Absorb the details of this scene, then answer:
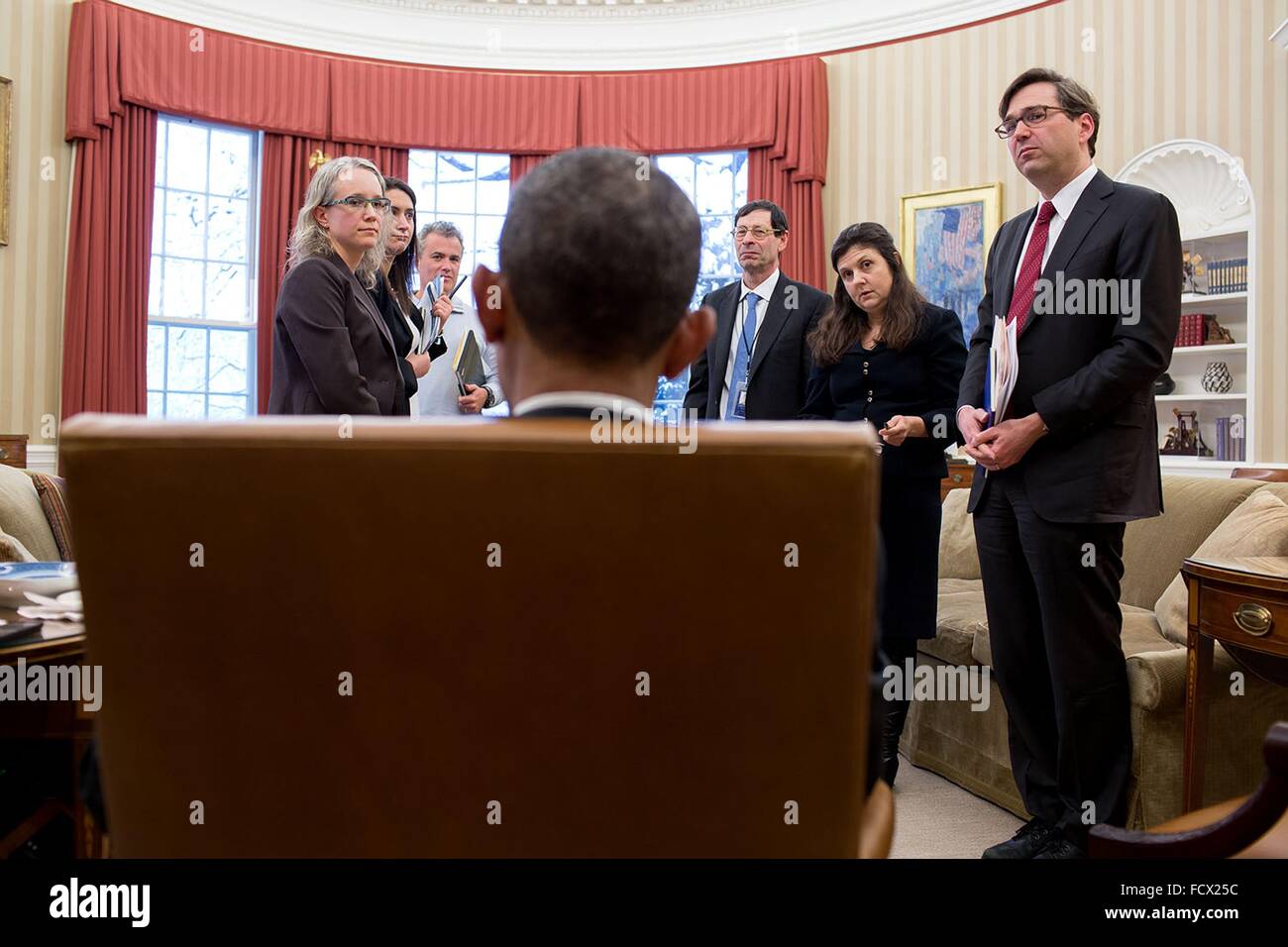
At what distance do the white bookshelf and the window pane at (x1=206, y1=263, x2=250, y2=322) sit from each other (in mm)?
6599

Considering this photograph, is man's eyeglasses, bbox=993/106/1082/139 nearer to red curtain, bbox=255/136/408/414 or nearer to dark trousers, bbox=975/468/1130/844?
dark trousers, bbox=975/468/1130/844

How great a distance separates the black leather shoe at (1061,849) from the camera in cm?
234

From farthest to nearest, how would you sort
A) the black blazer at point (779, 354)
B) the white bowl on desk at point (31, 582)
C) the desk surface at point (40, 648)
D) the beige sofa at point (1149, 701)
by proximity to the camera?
the black blazer at point (779, 354) → the beige sofa at point (1149, 701) → the white bowl on desk at point (31, 582) → the desk surface at point (40, 648)

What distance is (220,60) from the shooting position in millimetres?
7324

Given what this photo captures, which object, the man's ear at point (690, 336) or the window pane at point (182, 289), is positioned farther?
the window pane at point (182, 289)

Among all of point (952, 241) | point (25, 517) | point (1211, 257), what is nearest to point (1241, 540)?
point (25, 517)

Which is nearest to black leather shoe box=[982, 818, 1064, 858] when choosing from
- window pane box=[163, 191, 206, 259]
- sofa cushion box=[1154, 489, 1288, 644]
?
sofa cushion box=[1154, 489, 1288, 644]

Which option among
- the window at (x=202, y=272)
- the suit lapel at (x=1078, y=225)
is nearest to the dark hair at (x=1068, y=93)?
the suit lapel at (x=1078, y=225)

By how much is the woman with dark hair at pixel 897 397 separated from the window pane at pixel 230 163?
620cm

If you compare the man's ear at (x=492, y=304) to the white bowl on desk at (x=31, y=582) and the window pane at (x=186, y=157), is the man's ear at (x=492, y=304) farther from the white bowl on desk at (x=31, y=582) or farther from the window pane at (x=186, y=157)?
the window pane at (x=186, y=157)

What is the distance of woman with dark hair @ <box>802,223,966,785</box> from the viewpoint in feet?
9.64

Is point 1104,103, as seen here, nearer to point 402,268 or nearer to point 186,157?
point 402,268
